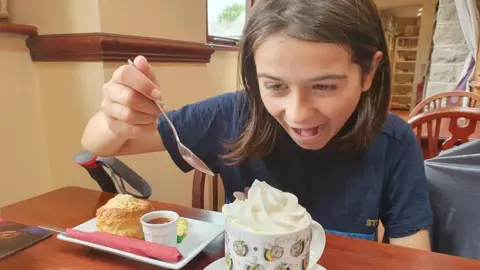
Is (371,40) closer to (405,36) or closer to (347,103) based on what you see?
(347,103)

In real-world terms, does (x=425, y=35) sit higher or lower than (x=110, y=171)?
higher

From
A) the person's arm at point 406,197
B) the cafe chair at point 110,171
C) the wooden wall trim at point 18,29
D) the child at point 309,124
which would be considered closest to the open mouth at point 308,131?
the child at point 309,124

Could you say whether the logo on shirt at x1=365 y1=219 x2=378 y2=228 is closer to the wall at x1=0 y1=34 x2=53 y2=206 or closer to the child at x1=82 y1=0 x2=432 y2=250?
the child at x1=82 y1=0 x2=432 y2=250

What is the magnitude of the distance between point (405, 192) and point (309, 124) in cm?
28

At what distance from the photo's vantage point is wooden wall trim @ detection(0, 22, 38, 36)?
3.59 feet

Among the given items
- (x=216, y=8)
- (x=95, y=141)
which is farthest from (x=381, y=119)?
(x=216, y=8)

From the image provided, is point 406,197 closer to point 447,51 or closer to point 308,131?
point 308,131

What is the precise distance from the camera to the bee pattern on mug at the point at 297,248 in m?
0.41

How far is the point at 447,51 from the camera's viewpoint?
3779 mm

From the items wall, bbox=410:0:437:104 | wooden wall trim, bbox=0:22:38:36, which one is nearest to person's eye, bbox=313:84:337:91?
wooden wall trim, bbox=0:22:38:36

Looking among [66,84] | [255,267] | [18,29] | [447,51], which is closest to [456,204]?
[255,267]

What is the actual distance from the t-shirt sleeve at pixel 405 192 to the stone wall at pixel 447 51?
→ 3403 mm

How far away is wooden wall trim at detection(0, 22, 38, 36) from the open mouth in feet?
3.13

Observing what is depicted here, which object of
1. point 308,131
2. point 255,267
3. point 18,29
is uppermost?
point 18,29
